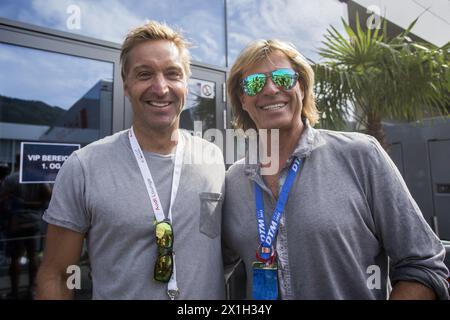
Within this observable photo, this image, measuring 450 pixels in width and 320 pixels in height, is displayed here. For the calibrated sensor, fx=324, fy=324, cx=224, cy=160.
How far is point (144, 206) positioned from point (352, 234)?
923mm

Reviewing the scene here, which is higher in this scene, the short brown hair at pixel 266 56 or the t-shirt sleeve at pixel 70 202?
the short brown hair at pixel 266 56

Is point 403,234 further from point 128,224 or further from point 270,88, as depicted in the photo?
point 128,224

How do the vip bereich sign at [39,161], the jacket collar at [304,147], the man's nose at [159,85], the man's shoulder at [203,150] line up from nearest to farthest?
the jacket collar at [304,147] < the man's nose at [159,85] < the man's shoulder at [203,150] < the vip bereich sign at [39,161]

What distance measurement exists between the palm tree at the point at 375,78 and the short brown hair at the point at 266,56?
2.11 m

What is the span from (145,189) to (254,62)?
839 mm

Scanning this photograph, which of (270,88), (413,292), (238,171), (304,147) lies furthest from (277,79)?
(413,292)

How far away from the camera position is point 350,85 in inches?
146

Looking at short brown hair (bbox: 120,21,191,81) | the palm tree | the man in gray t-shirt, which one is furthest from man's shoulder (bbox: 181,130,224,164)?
the palm tree

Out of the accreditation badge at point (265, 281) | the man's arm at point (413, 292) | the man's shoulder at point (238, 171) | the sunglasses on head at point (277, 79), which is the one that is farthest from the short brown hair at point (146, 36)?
the man's arm at point (413, 292)

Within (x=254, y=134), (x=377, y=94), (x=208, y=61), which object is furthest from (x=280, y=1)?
(x=254, y=134)

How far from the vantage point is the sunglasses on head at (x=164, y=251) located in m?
1.41

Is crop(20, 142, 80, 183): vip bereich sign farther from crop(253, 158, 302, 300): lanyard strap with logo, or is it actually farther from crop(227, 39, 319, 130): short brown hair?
crop(253, 158, 302, 300): lanyard strap with logo

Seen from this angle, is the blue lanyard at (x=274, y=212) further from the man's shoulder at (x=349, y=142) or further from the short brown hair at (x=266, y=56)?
the short brown hair at (x=266, y=56)

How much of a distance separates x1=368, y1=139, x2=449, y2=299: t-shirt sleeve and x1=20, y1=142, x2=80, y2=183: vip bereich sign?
9.11 ft
